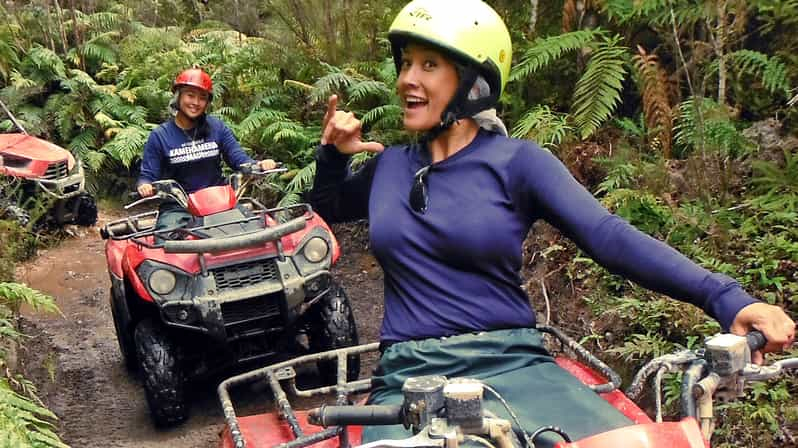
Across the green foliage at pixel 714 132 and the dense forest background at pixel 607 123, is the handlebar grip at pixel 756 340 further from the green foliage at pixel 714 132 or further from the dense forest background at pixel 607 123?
the green foliage at pixel 714 132

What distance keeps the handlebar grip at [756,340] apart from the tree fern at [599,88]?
4.35 m

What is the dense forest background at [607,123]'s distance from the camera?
4297mm

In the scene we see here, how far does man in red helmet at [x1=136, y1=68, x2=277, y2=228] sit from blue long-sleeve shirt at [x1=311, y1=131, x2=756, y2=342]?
12.4ft

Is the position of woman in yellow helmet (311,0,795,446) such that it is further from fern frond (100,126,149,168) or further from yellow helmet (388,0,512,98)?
fern frond (100,126,149,168)

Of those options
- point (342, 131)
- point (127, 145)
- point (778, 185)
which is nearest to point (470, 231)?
point (342, 131)

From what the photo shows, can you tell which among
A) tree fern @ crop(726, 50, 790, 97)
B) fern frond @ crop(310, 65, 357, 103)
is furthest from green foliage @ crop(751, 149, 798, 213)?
fern frond @ crop(310, 65, 357, 103)

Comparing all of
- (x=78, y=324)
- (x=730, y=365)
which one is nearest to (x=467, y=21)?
(x=730, y=365)

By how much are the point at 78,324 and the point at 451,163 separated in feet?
17.8

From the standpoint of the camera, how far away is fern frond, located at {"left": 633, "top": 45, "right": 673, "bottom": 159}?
5.67 metres

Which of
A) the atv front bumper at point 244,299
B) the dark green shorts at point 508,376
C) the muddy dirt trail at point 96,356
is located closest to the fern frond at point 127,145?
the muddy dirt trail at point 96,356

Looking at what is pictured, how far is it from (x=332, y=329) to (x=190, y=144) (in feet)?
6.88

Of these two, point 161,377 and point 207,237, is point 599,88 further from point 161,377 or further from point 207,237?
point 161,377

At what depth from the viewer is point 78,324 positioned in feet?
22.6

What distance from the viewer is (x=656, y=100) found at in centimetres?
577
